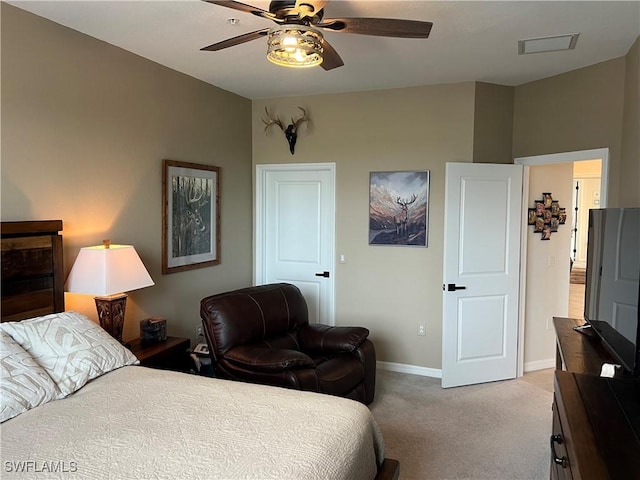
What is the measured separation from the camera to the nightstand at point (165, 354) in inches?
116

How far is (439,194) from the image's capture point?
4.22 meters

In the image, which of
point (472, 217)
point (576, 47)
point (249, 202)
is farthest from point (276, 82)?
point (576, 47)

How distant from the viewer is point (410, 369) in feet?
14.5

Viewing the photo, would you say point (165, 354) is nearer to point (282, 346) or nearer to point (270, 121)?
point (282, 346)

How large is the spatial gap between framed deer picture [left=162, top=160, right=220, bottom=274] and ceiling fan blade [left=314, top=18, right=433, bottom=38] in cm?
208

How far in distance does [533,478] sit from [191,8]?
337 centimetres

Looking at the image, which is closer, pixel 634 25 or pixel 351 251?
pixel 634 25

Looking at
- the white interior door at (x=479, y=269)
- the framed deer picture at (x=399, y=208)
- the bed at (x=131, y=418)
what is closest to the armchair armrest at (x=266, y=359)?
the bed at (x=131, y=418)

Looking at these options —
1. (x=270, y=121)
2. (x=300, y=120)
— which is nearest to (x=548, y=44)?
(x=300, y=120)

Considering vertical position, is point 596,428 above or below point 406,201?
below

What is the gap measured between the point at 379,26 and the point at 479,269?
259 cm

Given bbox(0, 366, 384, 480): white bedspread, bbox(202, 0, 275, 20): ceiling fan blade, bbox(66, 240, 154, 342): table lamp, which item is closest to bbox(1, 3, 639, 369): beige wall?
bbox(66, 240, 154, 342): table lamp

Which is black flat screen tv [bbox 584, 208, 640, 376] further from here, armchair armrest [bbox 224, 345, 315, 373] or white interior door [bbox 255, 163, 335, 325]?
white interior door [bbox 255, 163, 335, 325]

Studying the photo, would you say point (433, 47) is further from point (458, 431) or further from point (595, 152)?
point (458, 431)
